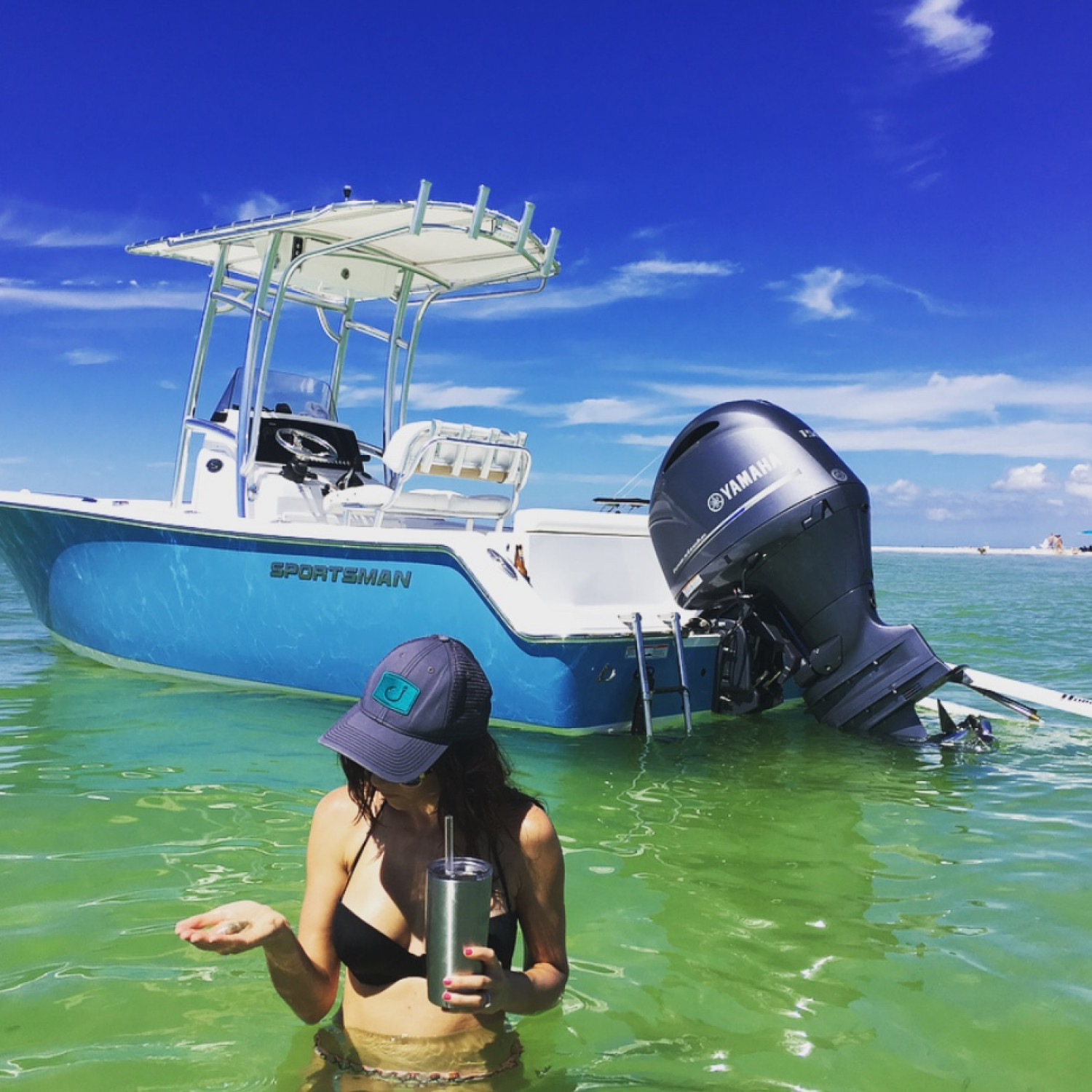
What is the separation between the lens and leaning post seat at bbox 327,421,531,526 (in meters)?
6.82

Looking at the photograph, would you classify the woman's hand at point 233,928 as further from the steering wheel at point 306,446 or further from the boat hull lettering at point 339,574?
the steering wheel at point 306,446

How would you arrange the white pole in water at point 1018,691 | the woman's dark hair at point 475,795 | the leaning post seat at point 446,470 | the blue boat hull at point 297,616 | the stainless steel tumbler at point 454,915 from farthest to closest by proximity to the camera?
the leaning post seat at point 446,470
the blue boat hull at point 297,616
the white pole in water at point 1018,691
the woman's dark hair at point 475,795
the stainless steel tumbler at point 454,915

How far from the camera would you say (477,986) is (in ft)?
5.59

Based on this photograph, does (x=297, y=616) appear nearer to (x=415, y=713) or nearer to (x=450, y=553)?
(x=450, y=553)

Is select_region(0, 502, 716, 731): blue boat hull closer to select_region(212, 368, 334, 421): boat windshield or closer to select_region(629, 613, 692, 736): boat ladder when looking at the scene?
select_region(629, 613, 692, 736): boat ladder

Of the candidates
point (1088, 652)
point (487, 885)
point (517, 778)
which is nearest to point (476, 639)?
point (517, 778)

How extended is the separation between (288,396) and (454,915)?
699cm

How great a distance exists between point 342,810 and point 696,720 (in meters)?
4.91

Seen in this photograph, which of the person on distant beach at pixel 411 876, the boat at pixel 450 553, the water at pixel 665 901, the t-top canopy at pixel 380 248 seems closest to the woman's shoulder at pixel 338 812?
the person on distant beach at pixel 411 876

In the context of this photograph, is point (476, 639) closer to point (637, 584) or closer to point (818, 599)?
point (637, 584)

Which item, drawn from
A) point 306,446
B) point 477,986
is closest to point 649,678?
point 306,446

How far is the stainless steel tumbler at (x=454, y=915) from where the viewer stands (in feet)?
5.43

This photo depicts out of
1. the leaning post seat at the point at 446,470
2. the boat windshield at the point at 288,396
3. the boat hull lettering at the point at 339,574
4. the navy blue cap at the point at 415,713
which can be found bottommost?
the navy blue cap at the point at 415,713

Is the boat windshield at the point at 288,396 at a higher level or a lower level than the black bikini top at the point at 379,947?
higher
